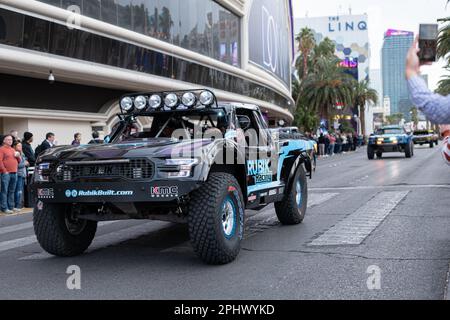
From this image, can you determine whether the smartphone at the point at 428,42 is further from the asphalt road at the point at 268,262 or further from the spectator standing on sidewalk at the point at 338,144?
the spectator standing on sidewalk at the point at 338,144

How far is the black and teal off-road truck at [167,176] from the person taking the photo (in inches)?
222

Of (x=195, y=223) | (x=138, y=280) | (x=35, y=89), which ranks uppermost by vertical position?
(x=35, y=89)

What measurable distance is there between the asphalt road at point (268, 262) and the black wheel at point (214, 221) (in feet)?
0.55

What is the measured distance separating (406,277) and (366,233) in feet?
7.47

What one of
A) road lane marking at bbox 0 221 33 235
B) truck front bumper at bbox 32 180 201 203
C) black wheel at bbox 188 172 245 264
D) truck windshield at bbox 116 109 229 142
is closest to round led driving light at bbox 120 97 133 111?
truck windshield at bbox 116 109 229 142

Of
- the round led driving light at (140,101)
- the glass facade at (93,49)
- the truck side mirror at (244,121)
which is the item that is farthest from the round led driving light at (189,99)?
the glass facade at (93,49)

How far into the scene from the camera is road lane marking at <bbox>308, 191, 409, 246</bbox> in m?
7.03

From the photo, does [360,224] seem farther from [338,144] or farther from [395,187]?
[338,144]

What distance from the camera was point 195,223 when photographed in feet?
18.5

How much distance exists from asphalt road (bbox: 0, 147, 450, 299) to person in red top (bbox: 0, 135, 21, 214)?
250cm

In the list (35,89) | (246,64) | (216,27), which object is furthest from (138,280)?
(246,64)

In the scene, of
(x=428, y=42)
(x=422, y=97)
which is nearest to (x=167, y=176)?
(x=422, y=97)

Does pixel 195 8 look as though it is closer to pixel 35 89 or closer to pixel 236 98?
pixel 236 98

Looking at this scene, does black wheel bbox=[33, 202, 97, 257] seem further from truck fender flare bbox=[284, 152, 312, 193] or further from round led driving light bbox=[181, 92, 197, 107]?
truck fender flare bbox=[284, 152, 312, 193]
